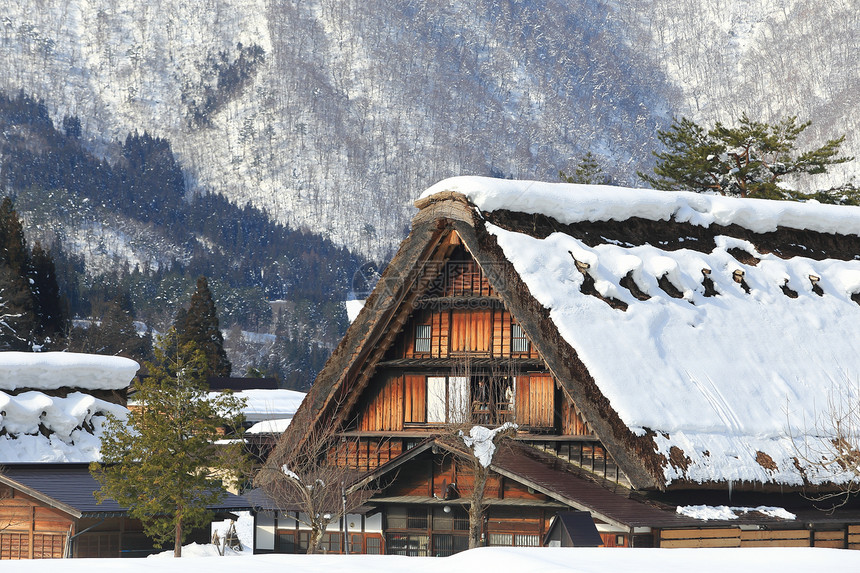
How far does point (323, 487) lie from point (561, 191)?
897 centimetres

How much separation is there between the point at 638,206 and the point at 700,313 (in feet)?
11.0

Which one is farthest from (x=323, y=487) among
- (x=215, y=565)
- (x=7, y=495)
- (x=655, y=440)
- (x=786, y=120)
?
(x=786, y=120)

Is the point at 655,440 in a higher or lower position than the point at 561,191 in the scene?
lower

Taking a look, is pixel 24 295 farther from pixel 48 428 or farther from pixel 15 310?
pixel 48 428

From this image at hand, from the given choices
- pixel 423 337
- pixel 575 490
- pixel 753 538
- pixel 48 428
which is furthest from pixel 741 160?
pixel 48 428

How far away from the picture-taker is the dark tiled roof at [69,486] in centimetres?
2600

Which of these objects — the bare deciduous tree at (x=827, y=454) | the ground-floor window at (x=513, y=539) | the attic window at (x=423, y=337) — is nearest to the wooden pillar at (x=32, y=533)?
the attic window at (x=423, y=337)

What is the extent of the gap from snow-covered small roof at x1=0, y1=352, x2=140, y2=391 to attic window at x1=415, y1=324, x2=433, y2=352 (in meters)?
13.2

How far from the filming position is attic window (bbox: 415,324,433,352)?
991 inches

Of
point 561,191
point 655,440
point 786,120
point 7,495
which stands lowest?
point 7,495

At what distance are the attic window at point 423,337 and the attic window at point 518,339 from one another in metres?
2.20

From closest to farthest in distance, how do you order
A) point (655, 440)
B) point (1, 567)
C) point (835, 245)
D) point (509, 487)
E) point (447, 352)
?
point (1, 567) < point (655, 440) < point (509, 487) < point (447, 352) < point (835, 245)

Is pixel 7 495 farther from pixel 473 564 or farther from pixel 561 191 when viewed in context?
pixel 473 564

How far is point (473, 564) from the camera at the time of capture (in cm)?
945
